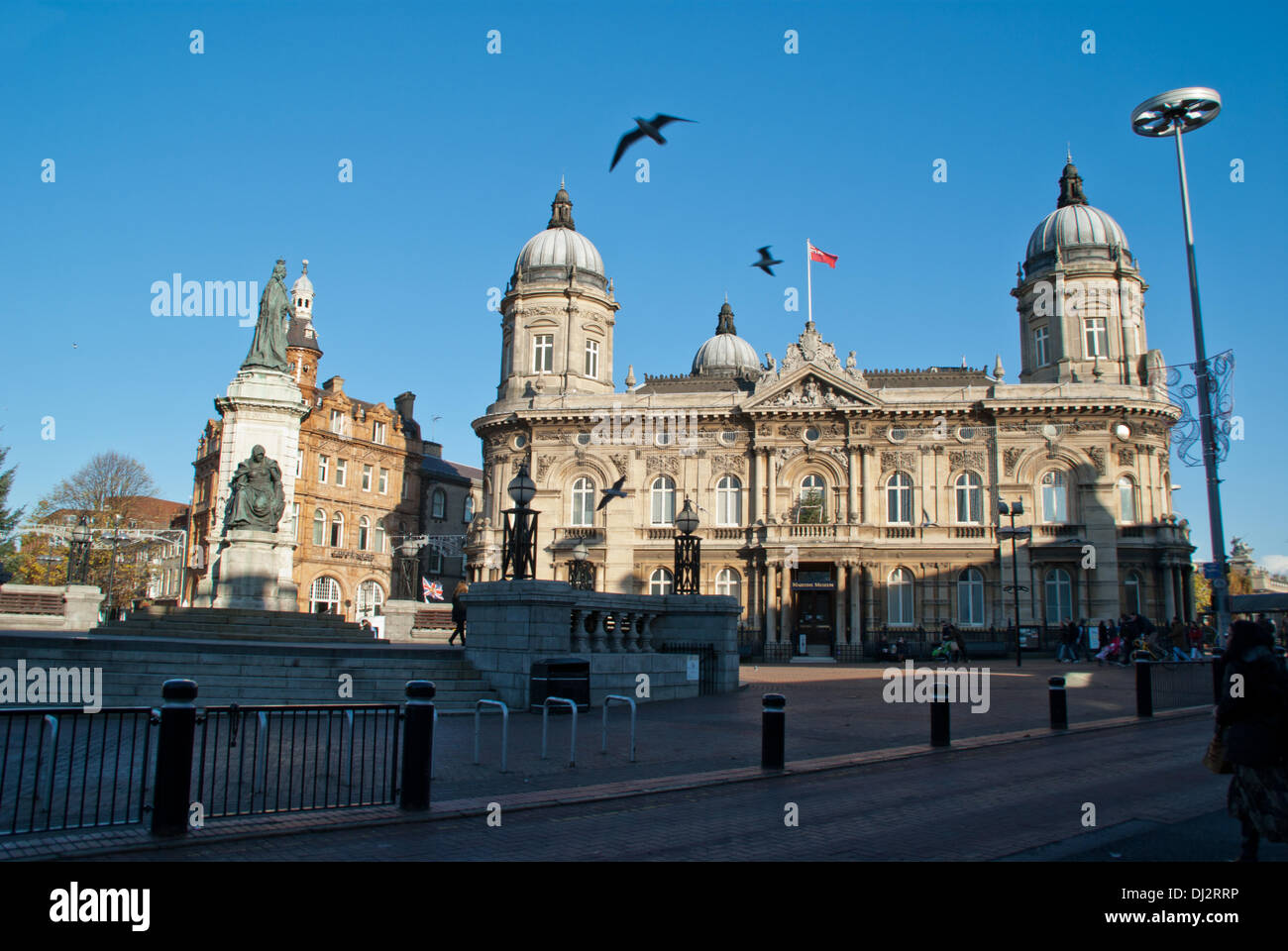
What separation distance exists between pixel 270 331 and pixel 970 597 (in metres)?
31.6

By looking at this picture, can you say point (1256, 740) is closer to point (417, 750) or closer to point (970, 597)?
point (417, 750)

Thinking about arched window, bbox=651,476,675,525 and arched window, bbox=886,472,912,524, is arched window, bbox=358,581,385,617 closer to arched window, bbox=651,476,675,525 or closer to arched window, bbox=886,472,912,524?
arched window, bbox=651,476,675,525

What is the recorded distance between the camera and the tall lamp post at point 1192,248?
22.0 m

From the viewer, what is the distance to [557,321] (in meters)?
49.4

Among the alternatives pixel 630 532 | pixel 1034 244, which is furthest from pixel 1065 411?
pixel 630 532

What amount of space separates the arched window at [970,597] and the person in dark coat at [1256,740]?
37947 millimetres

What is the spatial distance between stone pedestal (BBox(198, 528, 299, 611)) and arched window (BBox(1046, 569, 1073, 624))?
32745 mm

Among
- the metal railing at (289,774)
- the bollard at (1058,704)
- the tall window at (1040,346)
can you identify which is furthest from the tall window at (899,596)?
the metal railing at (289,774)

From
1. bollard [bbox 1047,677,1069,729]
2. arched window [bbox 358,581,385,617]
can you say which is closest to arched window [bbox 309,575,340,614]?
arched window [bbox 358,581,385,617]

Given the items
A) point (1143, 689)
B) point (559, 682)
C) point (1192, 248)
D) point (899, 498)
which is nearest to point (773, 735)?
point (559, 682)

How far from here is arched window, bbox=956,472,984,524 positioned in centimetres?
4416

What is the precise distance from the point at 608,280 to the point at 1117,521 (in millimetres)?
27832
